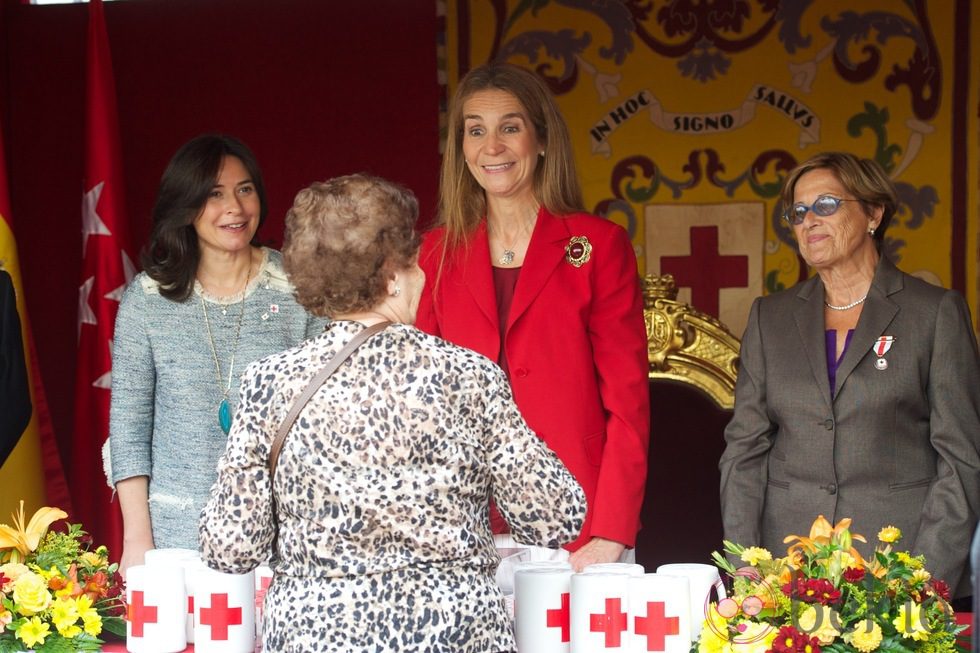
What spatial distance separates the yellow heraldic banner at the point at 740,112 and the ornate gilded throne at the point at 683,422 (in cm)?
43

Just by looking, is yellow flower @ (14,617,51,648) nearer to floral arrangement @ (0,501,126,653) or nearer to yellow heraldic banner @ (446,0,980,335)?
floral arrangement @ (0,501,126,653)

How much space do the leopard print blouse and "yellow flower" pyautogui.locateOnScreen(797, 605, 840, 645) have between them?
34cm

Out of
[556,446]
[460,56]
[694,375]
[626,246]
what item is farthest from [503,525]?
[460,56]

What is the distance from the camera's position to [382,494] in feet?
5.67

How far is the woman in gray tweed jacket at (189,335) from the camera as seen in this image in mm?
2822

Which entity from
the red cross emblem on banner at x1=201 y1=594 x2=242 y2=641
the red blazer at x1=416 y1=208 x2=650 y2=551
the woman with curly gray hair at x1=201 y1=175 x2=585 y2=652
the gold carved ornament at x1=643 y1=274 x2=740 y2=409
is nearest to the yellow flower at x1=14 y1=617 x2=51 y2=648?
the red cross emblem on banner at x1=201 y1=594 x2=242 y2=641

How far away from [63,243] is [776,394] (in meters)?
2.68

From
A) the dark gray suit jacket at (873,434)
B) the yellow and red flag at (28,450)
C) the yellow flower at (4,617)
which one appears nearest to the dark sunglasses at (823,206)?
the dark gray suit jacket at (873,434)

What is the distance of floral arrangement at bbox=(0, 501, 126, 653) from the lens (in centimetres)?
205

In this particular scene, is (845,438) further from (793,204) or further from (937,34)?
(937,34)

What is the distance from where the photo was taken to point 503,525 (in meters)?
2.78

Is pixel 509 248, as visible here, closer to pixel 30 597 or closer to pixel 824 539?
pixel 824 539

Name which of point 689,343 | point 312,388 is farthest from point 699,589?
point 689,343

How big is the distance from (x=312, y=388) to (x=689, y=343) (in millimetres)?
2421
